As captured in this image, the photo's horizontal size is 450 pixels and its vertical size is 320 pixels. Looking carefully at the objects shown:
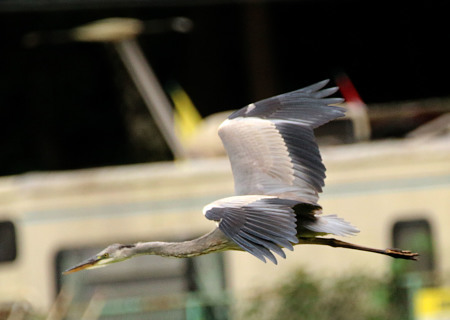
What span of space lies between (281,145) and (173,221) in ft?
16.2

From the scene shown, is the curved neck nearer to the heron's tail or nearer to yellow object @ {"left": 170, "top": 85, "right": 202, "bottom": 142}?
the heron's tail

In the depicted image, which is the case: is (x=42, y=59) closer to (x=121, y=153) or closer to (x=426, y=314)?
(x=121, y=153)

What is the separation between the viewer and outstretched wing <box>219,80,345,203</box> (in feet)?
19.4

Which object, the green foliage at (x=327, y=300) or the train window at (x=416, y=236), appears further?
the train window at (x=416, y=236)

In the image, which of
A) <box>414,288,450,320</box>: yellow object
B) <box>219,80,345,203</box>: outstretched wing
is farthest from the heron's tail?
<box>414,288,450,320</box>: yellow object

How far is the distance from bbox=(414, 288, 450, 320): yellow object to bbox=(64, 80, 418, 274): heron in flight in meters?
5.05

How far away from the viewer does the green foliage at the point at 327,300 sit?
35.6ft

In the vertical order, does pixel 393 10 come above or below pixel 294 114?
above

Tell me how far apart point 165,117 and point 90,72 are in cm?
314

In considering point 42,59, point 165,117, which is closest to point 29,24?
point 42,59

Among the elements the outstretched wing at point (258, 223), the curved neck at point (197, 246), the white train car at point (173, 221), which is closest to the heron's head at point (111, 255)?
the curved neck at point (197, 246)

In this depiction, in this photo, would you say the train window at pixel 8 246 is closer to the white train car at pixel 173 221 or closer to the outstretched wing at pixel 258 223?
the white train car at pixel 173 221

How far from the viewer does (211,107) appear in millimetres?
16406

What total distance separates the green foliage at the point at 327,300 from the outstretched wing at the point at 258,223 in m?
5.56
